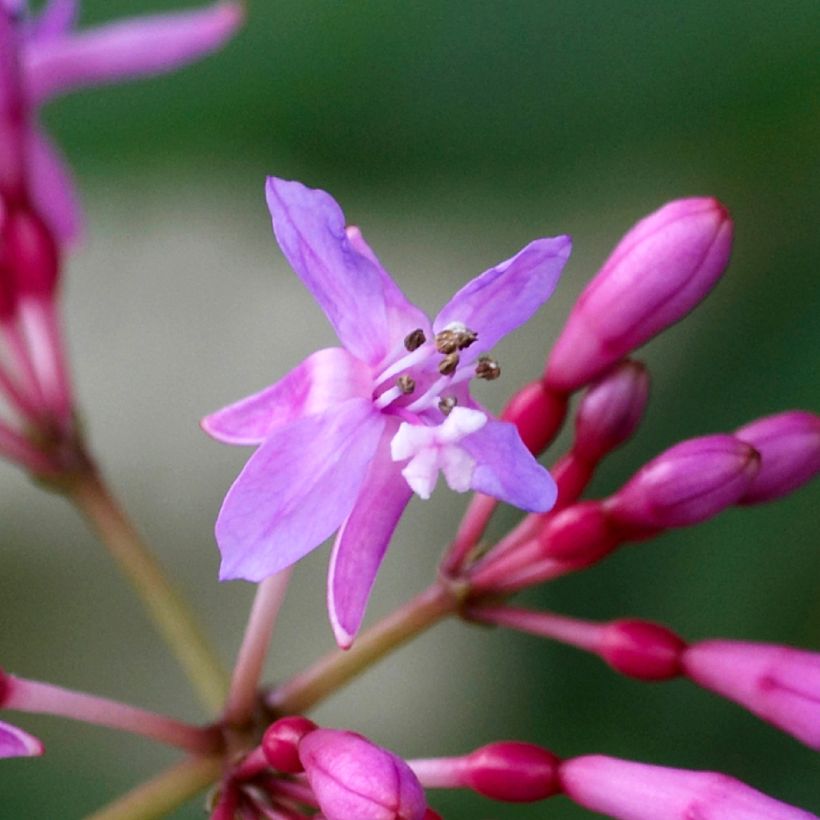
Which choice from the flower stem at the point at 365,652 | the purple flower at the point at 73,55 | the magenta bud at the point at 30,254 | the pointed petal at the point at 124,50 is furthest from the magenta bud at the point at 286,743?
the pointed petal at the point at 124,50

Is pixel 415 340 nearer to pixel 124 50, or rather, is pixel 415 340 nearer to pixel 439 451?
pixel 439 451

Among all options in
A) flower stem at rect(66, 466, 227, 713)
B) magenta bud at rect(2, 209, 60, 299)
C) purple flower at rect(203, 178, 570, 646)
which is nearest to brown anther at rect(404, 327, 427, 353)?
purple flower at rect(203, 178, 570, 646)

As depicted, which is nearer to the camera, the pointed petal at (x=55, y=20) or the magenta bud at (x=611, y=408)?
the magenta bud at (x=611, y=408)

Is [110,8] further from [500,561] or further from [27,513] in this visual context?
[500,561]

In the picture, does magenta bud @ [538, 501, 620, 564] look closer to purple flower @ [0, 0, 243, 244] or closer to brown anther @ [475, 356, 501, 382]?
brown anther @ [475, 356, 501, 382]

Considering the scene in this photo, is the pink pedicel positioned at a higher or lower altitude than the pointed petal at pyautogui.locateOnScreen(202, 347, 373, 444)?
lower

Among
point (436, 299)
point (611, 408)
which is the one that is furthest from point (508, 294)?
point (436, 299)

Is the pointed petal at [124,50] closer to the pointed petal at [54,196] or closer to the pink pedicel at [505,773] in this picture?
the pointed petal at [54,196]
